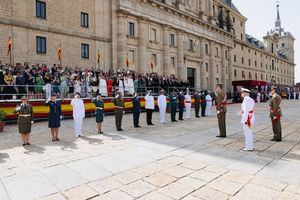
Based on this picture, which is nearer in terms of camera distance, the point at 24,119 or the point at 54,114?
the point at 24,119

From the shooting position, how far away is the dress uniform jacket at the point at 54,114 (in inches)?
407

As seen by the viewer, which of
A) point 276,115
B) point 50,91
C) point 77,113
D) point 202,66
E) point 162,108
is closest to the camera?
point 276,115

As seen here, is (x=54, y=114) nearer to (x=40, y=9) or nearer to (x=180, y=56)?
(x=40, y=9)

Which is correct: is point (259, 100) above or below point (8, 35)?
below

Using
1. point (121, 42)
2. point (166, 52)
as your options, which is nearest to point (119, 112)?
point (121, 42)

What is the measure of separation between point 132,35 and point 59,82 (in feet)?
45.3

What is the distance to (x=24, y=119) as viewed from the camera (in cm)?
959

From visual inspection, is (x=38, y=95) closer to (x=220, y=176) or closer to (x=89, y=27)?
(x=89, y=27)

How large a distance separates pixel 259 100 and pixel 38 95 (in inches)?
1307

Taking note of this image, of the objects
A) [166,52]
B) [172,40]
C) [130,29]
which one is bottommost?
[166,52]

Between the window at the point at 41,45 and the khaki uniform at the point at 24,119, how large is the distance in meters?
12.5

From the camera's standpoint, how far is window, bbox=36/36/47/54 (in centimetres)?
2086

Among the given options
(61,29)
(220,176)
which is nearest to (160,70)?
(61,29)

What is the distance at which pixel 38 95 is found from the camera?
15.8 metres
